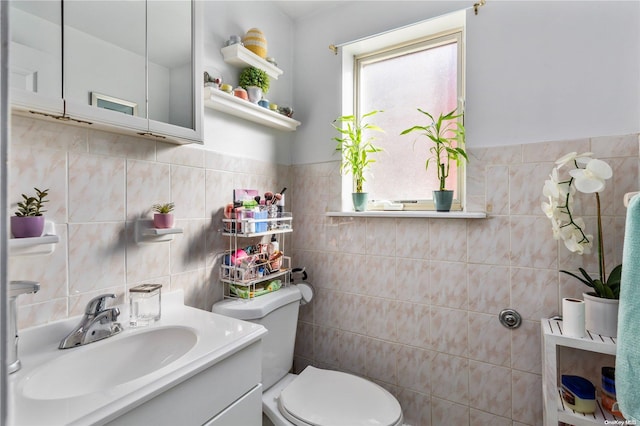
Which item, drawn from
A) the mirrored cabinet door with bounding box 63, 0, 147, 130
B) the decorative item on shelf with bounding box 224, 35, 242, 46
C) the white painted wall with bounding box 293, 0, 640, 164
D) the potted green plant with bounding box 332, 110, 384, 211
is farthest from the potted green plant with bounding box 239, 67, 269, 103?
the white painted wall with bounding box 293, 0, 640, 164

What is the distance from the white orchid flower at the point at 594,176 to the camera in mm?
1007

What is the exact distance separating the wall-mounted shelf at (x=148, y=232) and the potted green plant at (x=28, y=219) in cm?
30

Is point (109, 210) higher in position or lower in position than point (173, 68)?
lower

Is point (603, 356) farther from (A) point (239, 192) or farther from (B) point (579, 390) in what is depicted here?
(A) point (239, 192)

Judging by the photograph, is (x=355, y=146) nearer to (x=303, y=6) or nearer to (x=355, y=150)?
(x=355, y=150)

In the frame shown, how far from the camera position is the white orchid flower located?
1.01 meters

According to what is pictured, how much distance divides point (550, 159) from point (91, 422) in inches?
63.2

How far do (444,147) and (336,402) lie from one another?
1176 millimetres

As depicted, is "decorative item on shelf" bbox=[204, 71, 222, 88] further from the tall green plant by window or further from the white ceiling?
the white ceiling

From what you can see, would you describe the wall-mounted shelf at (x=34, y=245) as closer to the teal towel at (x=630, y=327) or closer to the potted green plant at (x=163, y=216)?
the potted green plant at (x=163, y=216)

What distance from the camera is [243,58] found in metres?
1.47

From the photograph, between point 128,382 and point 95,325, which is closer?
point 128,382

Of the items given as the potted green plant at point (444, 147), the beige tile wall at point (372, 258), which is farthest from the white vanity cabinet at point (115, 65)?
the potted green plant at point (444, 147)

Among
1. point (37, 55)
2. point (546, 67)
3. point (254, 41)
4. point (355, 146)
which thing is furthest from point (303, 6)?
point (37, 55)
